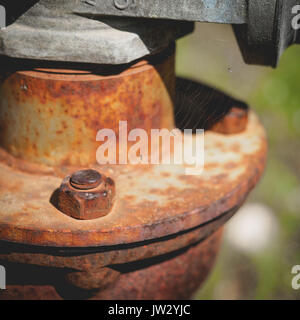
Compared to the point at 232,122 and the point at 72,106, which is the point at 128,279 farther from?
the point at 232,122

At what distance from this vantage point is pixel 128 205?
99 centimetres

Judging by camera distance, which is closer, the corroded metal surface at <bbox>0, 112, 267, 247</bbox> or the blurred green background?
the corroded metal surface at <bbox>0, 112, 267, 247</bbox>

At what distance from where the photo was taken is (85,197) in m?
0.91

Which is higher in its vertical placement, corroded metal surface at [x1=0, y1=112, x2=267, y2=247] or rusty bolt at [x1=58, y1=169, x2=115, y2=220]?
rusty bolt at [x1=58, y1=169, x2=115, y2=220]

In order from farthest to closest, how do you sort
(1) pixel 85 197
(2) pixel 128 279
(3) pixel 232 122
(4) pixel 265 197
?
(4) pixel 265 197, (3) pixel 232 122, (2) pixel 128 279, (1) pixel 85 197

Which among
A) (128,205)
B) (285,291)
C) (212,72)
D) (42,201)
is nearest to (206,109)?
(128,205)

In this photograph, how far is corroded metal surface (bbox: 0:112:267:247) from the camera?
896mm

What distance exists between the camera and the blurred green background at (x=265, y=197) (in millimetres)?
2152

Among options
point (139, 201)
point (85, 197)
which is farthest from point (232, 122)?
point (85, 197)

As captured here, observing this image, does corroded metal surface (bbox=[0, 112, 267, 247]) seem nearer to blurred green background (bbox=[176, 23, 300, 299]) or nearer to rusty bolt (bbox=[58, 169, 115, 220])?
rusty bolt (bbox=[58, 169, 115, 220])

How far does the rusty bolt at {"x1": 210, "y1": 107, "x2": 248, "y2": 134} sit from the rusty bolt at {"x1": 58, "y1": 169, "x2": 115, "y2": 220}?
50cm

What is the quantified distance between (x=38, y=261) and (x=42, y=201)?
135mm

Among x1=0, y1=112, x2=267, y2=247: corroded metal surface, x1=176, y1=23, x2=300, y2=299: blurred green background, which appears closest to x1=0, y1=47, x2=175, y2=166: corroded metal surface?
x1=0, y1=112, x2=267, y2=247: corroded metal surface

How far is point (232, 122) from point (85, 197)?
1.91ft
